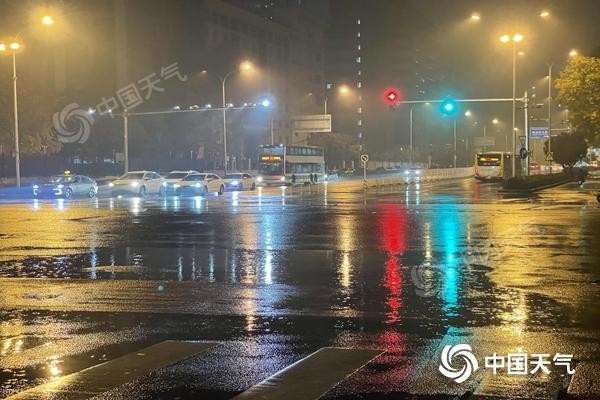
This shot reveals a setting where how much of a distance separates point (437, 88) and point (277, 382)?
18821cm

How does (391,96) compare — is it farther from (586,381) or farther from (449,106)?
(586,381)

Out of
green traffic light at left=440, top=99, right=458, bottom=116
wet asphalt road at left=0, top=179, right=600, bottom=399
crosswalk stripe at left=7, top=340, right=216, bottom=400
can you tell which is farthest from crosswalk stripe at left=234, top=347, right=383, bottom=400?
green traffic light at left=440, top=99, right=458, bottom=116

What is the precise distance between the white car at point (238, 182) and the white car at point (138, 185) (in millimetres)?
6543

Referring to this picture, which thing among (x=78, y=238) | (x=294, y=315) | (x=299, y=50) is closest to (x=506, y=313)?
(x=294, y=315)

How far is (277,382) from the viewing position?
21.2 feet

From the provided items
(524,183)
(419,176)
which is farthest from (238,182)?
(419,176)

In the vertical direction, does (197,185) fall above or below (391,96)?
below

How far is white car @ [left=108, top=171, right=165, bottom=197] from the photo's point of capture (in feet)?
155

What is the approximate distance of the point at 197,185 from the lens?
49.5 metres

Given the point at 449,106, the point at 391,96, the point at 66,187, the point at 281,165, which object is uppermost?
the point at 391,96

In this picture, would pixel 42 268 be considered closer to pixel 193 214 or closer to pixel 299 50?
pixel 193 214

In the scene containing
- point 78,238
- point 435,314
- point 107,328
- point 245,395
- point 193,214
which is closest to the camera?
point 245,395

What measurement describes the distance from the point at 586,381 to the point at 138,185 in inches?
1683

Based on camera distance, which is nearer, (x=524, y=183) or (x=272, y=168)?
(x=524, y=183)
